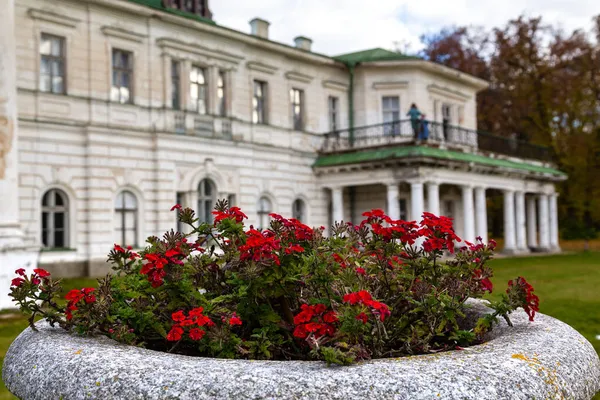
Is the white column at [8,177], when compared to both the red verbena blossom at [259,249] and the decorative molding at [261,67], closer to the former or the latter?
the red verbena blossom at [259,249]

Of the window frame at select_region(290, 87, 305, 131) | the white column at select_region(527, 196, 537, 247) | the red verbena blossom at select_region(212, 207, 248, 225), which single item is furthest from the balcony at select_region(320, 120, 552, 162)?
the red verbena blossom at select_region(212, 207, 248, 225)

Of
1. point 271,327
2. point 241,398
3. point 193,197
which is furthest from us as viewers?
point 193,197

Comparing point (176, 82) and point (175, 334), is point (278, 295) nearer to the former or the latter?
point (175, 334)

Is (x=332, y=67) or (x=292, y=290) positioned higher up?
(x=332, y=67)

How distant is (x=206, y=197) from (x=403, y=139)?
9.21 metres

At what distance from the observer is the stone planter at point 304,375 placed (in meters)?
2.78

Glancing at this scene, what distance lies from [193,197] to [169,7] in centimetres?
682

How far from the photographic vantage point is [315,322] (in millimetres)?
3350

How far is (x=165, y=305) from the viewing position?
12.9ft

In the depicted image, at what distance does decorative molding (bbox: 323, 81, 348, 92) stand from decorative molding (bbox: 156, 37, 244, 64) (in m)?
5.06

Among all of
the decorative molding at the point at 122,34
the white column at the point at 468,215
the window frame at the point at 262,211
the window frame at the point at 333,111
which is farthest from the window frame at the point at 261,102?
the white column at the point at 468,215

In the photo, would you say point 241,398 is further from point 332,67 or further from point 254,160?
point 332,67

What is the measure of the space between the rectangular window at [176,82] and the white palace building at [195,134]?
0.05m

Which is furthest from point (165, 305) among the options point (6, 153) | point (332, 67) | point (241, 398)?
point (332, 67)
